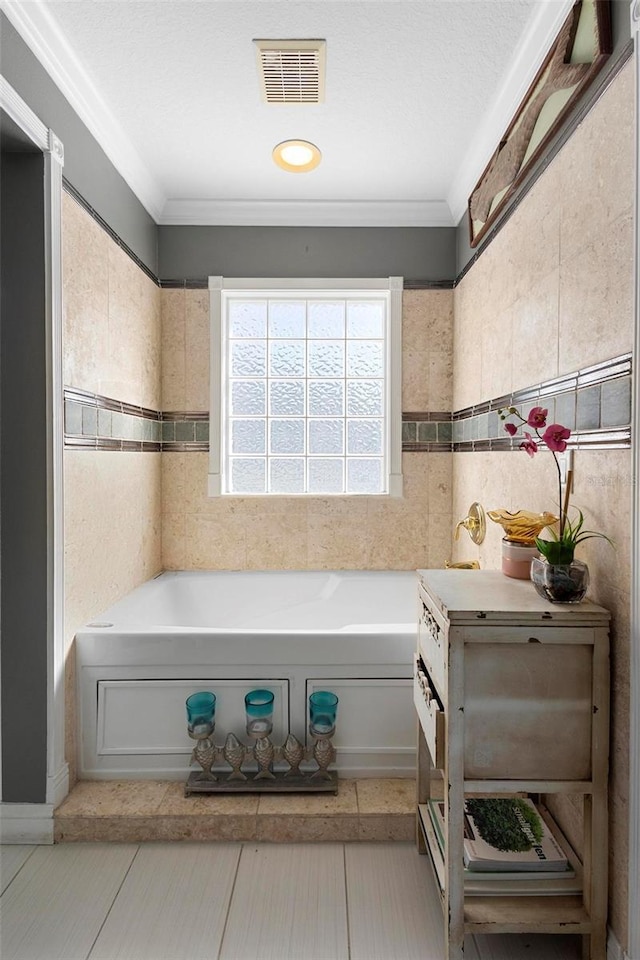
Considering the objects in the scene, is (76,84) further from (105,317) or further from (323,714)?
(323,714)

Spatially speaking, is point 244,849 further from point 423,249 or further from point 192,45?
point 423,249

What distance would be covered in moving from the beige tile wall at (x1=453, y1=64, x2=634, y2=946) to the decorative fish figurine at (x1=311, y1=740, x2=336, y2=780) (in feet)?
2.34

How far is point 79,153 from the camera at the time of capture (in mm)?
2166

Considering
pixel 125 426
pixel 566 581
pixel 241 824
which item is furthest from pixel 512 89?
pixel 241 824

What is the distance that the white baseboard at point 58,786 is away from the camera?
6.21ft

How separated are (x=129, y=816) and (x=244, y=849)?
38cm

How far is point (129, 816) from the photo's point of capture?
1.88 meters

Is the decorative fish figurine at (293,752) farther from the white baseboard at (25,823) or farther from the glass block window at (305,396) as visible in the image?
the glass block window at (305,396)

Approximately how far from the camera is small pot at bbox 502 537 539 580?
1657 mm

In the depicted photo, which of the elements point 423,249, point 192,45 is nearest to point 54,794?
point 192,45

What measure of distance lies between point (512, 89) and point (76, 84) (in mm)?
1520

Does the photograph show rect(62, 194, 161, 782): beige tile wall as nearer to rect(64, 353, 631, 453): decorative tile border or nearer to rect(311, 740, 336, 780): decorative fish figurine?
rect(64, 353, 631, 453): decorative tile border

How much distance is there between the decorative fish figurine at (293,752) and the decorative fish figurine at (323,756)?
0.05m

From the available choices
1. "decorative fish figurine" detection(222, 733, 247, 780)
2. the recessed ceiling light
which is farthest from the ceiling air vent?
"decorative fish figurine" detection(222, 733, 247, 780)
